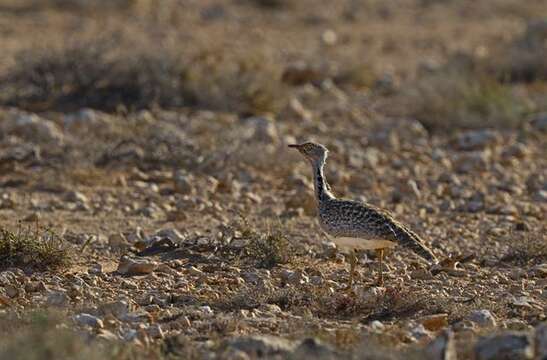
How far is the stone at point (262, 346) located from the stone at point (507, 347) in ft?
2.76

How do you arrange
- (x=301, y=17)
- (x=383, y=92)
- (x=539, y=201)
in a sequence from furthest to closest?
(x=301, y=17) < (x=383, y=92) < (x=539, y=201)

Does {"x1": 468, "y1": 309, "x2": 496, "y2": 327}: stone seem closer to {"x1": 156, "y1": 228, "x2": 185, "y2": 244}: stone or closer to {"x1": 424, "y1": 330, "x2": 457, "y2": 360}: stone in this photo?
{"x1": 424, "y1": 330, "x2": 457, "y2": 360}: stone

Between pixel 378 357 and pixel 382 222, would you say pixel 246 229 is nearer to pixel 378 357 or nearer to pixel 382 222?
pixel 382 222

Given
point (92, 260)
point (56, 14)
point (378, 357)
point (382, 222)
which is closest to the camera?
point (378, 357)

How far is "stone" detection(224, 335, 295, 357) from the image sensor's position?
5.27 m

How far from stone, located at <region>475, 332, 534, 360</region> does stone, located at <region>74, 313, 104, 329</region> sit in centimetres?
185

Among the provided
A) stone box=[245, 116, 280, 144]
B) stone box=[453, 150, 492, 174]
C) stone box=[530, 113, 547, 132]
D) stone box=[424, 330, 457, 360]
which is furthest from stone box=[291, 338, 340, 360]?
stone box=[530, 113, 547, 132]

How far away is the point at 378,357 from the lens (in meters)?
4.96

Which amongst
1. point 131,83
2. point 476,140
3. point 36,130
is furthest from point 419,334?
point 131,83

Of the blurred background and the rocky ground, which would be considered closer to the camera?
the rocky ground

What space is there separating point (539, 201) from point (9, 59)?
7.05m

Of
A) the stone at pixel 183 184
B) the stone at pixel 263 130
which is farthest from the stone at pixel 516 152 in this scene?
the stone at pixel 183 184

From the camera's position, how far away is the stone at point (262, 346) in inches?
207

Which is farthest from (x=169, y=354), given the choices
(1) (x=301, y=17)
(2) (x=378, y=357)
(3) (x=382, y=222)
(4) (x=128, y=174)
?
(1) (x=301, y=17)
